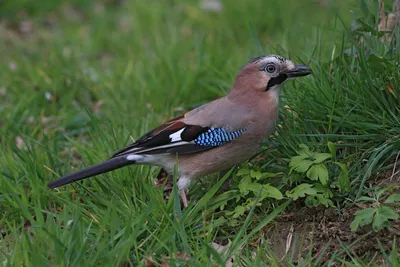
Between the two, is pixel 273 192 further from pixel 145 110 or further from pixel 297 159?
pixel 145 110

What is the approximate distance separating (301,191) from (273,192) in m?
0.18

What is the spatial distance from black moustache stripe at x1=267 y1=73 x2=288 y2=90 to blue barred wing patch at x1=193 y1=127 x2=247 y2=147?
15.5 inches


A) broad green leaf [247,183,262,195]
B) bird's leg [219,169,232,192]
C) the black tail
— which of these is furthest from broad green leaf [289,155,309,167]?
the black tail

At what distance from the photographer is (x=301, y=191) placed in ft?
13.6

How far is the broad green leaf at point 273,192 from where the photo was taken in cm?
412

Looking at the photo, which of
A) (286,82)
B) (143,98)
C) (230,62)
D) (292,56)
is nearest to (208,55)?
(230,62)

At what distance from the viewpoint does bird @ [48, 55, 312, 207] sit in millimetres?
4395

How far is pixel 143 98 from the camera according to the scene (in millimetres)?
6246

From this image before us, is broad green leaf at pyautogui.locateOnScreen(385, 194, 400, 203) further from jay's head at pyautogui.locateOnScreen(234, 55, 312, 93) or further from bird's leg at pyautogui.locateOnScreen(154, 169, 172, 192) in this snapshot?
bird's leg at pyautogui.locateOnScreen(154, 169, 172, 192)

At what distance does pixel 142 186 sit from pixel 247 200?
781 mm

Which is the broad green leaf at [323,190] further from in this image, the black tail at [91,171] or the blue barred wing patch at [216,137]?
the black tail at [91,171]

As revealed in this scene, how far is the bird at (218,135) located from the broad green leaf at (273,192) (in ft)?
1.08

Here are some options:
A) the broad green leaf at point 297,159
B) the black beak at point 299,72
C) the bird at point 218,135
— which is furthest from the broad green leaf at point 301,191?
the black beak at point 299,72

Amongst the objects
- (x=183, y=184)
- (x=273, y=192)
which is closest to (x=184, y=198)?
(x=183, y=184)
